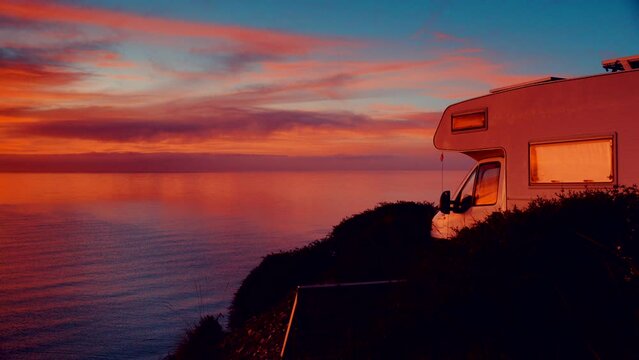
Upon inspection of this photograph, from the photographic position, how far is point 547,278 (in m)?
7.16

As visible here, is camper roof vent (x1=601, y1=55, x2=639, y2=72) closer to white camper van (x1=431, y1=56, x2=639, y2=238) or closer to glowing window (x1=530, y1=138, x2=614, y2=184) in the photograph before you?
white camper van (x1=431, y1=56, x2=639, y2=238)

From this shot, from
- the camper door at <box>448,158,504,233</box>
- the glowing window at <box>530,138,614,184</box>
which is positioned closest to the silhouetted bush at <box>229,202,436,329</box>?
the camper door at <box>448,158,504,233</box>

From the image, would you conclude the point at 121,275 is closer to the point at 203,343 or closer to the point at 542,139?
the point at 203,343

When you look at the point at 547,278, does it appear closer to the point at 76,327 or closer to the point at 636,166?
the point at 636,166

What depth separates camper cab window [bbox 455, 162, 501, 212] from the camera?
11125 mm

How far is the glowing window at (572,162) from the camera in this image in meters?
9.05

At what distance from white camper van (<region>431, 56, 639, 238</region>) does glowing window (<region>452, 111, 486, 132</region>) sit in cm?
2

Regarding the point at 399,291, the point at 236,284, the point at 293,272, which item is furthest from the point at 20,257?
the point at 399,291

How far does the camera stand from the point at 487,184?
11359mm

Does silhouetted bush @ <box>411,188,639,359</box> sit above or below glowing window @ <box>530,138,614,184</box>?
below

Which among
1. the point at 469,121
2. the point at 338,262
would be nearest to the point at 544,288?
the point at 469,121

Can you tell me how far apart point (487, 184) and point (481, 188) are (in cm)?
20

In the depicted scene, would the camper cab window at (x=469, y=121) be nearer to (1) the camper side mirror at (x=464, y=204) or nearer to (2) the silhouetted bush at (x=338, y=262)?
(1) the camper side mirror at (x=464, y=204)

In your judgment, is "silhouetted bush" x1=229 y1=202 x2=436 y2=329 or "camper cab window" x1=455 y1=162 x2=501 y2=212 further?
"silhouetted bush" x1=229 y1=202 x2=436 y2=329
